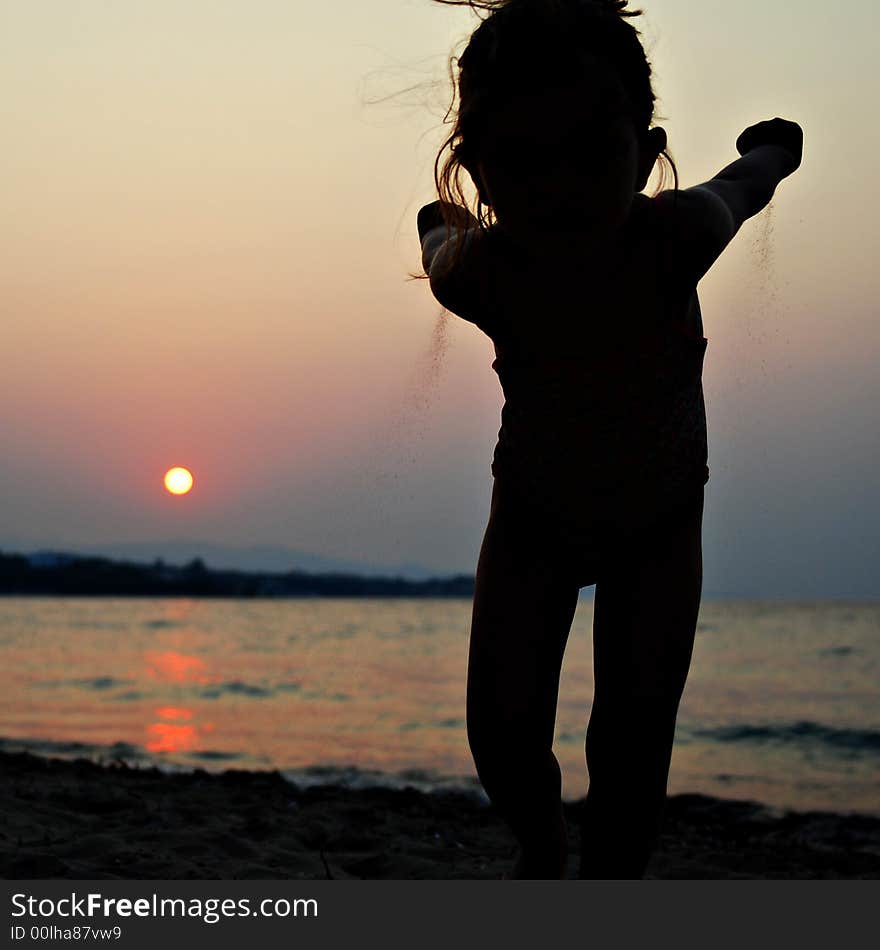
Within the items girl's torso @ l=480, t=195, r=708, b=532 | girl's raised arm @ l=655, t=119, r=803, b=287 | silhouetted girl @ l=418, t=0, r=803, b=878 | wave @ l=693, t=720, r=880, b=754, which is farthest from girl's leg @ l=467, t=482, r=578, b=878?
wave @ l=693, t=720, r=880, b=754

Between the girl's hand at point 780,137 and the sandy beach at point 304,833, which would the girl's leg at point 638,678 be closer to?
the girl's hand at point 780,137

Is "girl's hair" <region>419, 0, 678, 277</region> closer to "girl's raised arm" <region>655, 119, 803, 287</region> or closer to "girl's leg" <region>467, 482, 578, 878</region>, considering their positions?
"girl's raised arm" <region>655, 119, 803, 287</region>

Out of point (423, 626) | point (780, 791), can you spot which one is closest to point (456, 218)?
point (780, 791)

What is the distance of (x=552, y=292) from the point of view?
2197 mm

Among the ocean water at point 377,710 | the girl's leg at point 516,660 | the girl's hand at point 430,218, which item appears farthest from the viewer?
the ocean water at point 377,710

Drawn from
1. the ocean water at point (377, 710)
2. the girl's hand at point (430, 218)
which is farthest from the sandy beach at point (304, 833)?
the girl's hand at point (430, 218)

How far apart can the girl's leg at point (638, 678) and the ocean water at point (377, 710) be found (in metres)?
5.91

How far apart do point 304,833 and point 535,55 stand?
4.34 m

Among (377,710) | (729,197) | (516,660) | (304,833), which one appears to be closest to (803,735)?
(377,710)

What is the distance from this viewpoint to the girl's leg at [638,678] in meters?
2.26

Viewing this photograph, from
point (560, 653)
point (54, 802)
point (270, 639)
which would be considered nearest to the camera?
point (560, 653)

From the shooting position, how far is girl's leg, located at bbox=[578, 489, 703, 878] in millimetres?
2264

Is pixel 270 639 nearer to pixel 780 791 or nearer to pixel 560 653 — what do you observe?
pixel 780 791
